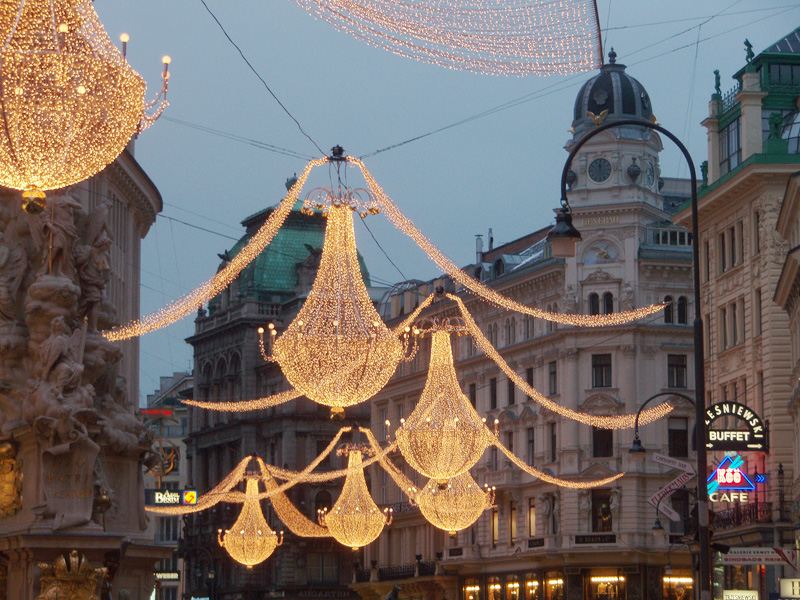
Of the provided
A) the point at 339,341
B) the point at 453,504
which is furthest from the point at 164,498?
the point at 339,341

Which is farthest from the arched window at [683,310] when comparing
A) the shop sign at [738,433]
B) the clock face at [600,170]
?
the shop sign at [738,433]

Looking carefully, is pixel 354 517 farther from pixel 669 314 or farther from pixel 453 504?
pixel 669 314

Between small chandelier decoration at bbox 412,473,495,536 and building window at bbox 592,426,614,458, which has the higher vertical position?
building window at bbox 592,426,614,458

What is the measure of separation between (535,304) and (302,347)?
45011 mm

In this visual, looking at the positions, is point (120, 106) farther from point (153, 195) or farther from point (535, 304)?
point (535, 304)

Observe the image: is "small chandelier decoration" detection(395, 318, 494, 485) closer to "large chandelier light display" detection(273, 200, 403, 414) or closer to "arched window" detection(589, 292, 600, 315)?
"large chandelier light display" detection(273, 200, 403, 414)

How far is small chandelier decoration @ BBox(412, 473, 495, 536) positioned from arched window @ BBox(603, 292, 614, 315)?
539 inches

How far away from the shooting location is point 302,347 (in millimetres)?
30984

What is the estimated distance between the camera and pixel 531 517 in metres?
73.6

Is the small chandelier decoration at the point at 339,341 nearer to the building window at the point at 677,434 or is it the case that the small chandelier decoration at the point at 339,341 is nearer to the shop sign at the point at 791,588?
the shop sign at the point at 791,588

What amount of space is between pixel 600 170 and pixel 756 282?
1859 cm

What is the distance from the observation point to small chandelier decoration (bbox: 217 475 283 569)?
249ft

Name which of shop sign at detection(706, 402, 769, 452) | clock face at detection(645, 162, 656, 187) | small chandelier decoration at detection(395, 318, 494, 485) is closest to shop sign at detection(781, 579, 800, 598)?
small chandelier decoration at detection(395, 318, 494, 485)

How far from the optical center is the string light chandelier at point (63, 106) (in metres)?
18.5
